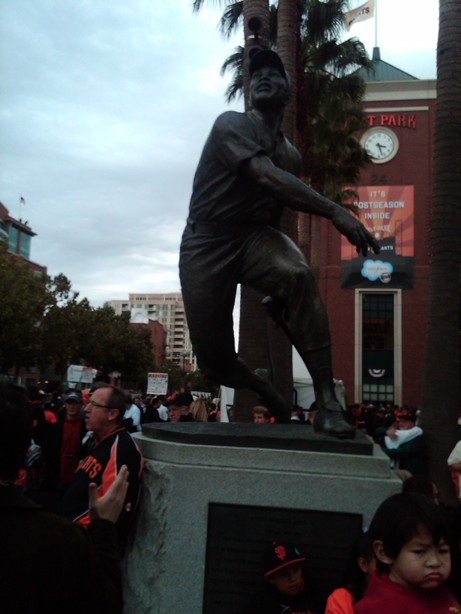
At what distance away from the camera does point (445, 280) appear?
866 centimetres

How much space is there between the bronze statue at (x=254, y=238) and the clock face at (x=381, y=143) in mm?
37600

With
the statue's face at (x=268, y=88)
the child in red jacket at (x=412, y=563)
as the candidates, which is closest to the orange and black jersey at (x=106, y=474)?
the child in red jacket at (x=412, y=563)

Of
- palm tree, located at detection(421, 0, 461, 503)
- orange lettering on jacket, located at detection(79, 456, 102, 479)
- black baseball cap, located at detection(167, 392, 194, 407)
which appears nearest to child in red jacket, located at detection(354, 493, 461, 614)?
orange lettering on jacket, located at detection(79, 456, 102, 479)

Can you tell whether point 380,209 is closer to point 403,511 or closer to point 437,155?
point 437,155

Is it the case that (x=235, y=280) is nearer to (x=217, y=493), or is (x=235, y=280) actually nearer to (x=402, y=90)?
(x=217, y=493)

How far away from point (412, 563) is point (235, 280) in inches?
85.8

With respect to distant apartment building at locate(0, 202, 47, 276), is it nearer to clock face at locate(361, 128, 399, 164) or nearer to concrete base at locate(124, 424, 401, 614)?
clock face at locate(361, 128, 399, 164)

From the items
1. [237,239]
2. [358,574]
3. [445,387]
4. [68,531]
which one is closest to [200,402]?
[445,387]

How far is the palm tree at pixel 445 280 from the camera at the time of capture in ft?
27.4

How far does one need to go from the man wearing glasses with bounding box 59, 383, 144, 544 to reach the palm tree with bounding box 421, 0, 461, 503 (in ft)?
19.3

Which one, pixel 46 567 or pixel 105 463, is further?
pixel 105 463

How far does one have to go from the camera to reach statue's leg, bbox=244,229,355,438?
11.8 ft

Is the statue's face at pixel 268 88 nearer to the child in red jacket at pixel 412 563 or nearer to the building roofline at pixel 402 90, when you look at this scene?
the child in red jacket at pixel 412 563

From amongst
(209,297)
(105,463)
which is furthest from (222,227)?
(105,463)
